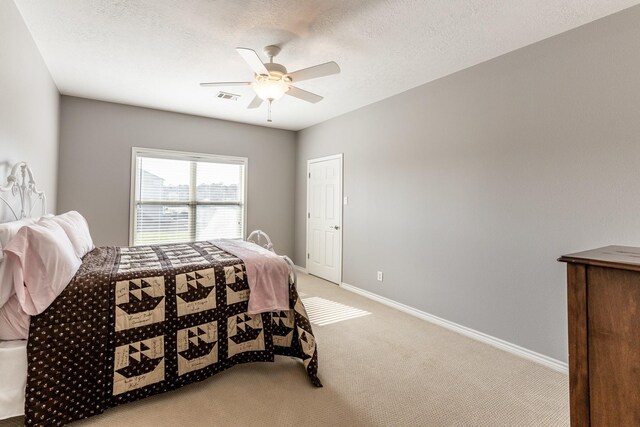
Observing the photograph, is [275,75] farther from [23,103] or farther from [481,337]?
[481,337]

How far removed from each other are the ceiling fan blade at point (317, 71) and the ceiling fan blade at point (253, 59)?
0.72 ft

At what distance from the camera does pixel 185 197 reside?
4848mm

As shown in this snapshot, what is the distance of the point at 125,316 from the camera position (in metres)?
1.88

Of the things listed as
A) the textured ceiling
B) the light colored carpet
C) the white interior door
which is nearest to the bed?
the light colored carpet

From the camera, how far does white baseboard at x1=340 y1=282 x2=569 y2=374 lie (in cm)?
244

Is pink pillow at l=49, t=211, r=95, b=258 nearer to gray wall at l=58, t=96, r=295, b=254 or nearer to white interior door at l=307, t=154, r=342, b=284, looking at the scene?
gray wall at l=58, t=96, r=295, b=254

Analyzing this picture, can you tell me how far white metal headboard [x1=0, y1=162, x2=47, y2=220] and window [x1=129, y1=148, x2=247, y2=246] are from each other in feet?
5.24

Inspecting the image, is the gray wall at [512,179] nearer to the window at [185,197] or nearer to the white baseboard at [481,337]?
the white baseboard at [481,337]

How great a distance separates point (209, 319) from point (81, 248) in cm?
121

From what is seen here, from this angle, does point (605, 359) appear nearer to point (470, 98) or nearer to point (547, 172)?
point (547, 172)

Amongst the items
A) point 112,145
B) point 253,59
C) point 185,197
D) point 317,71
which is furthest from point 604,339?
point 112,145

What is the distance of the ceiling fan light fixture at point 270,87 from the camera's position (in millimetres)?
2502

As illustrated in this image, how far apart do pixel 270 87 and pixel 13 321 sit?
2.23 meters

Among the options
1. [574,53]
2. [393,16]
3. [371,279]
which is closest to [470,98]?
[574,53]
